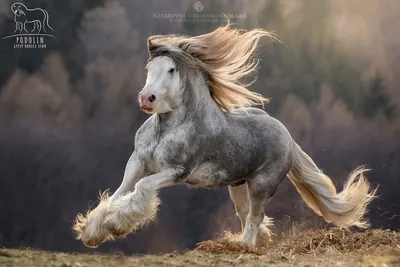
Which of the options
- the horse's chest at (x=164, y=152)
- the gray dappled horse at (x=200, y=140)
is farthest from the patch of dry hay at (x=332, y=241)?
the horse's chest at (x=164, y=152)

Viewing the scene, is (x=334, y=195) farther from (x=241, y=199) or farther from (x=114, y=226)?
(x=114, y=226)

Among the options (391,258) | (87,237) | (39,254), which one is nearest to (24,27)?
(87,237)

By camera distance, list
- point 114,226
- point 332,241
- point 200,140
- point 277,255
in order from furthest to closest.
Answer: point 332,241 < point 200,140 < point 277,255 < point 114,226

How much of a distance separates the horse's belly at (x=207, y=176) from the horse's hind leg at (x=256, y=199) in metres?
0.43

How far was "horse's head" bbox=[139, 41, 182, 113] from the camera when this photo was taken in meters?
5.53

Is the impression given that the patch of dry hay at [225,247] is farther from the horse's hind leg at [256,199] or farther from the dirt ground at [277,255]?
the horse's hind leg at [256,199]

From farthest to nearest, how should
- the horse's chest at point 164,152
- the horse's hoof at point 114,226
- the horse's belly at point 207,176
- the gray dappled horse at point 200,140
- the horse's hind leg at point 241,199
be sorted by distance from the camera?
the horse's hind leg at point 241,199 → the horse's belly at point 207,176 → the horse's chest at point 164,152 → the gray dappled horse at point 200,140 → the horse's hoof at point 114,226

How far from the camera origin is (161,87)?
5648 mm

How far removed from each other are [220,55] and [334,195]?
1.91 m

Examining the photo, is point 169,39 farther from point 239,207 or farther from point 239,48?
point 239,207

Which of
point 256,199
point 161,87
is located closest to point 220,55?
point 161,87

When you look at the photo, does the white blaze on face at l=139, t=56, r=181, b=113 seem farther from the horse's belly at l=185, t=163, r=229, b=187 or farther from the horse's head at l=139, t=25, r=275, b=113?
the horse's belly at l=185, t=163, r=229, b=187

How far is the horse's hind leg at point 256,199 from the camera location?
641cm

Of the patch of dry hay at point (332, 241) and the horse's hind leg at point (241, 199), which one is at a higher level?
the horse's hind leg at point (241, 199)
